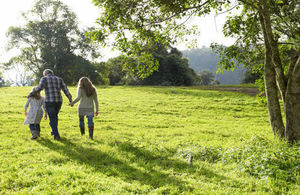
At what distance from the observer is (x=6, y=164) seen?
5.57 m

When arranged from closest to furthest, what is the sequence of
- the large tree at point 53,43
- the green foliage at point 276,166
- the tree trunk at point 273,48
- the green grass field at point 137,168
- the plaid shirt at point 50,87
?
the green grass field at point 137,168 → the green foliage at point 276,166 → the tree trunk at point 273,48 → the plaid shirt at point 50,87 → the large tree at point 53,43

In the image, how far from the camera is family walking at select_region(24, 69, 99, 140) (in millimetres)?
8195

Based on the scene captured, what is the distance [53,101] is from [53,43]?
153 feet

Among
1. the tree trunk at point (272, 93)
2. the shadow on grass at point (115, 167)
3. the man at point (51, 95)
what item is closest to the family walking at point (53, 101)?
the man at point (51, 95)

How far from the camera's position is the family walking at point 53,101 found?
26.9ft

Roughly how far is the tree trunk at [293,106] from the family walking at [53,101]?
651 centimetres

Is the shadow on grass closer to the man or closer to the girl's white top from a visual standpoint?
the man

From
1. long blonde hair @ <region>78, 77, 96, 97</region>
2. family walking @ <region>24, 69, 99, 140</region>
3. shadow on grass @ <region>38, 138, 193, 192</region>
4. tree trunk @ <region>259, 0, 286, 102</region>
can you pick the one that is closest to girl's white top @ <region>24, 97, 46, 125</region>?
family walking @ <region>24, 69, 99, 140</region>

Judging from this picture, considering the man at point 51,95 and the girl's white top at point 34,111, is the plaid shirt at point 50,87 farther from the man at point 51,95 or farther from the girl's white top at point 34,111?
the girl's white top at point 34,111

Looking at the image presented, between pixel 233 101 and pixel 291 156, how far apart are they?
2033cm

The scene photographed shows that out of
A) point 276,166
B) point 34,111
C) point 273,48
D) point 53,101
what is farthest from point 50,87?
point 273,48

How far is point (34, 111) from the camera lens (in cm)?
859

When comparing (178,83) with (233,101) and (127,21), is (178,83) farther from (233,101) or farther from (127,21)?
(127,21)

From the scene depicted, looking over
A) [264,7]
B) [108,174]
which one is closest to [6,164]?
[108,174]
